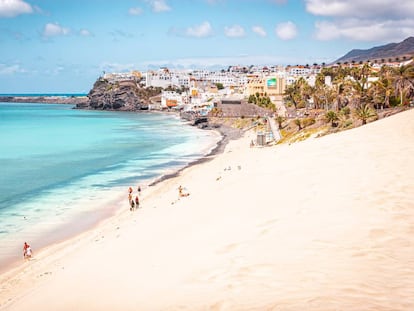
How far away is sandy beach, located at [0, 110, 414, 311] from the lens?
5586 millimetres

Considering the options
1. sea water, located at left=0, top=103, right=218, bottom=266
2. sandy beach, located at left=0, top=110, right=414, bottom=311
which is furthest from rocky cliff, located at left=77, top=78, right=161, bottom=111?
sandy beach, located at left=0, top=110, right=414, bottom=311

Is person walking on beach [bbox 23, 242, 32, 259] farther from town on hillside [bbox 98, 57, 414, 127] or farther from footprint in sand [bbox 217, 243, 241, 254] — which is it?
town on hillside [bbox 98, 57, 414, 127]

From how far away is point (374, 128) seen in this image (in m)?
21.8

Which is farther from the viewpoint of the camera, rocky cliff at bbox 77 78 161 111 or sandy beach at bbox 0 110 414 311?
rocky cliff at bbox 77 78 161 111

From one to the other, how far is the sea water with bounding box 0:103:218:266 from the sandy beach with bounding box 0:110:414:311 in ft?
15.9

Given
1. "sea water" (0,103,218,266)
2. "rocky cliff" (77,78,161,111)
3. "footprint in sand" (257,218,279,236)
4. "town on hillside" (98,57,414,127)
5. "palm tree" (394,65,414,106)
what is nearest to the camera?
"footprint in sand" (257,218,279,236)

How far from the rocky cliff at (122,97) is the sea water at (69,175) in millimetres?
102938

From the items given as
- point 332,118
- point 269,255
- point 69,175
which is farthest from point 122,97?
point 269,255

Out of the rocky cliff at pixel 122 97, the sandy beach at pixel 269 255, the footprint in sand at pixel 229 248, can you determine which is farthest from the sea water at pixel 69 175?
the rocky cliff at pixel 122 97

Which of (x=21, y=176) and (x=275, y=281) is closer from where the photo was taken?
(x=275, y=281)

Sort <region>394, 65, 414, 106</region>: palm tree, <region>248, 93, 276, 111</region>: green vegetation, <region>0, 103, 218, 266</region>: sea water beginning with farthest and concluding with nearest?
<region>248, 93, 276, 111</region>: green vegetation → <region>394, 65, 414, 106</region>: palm tree → <region>0, 103, 218, 266</region>: sea water

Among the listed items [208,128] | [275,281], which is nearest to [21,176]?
[275,281]

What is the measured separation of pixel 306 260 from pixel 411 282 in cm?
158

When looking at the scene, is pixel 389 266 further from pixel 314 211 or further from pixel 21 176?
pixel 21 176
